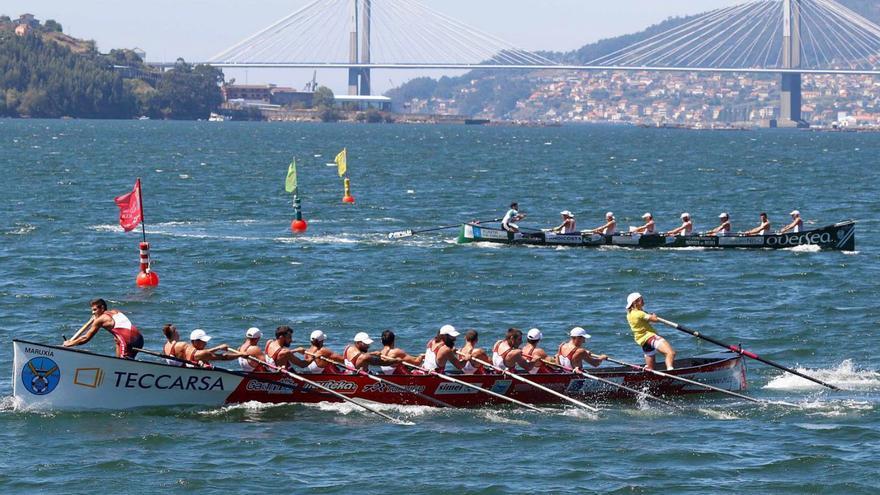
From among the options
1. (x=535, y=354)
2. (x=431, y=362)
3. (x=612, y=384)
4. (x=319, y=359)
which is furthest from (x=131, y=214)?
(x=612, y=384)

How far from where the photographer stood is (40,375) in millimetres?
24734

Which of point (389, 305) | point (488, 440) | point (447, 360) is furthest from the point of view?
point (389, 305)

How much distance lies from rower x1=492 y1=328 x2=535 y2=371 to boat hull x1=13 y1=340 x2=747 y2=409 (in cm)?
37

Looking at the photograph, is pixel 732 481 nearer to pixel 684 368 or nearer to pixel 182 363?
pixel 684 368

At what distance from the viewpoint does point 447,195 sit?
75.3 m

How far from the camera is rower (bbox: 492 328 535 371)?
2639 cm

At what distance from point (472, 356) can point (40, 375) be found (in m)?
7.53

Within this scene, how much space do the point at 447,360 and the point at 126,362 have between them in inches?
223

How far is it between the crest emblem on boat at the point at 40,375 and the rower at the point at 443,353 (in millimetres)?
6458

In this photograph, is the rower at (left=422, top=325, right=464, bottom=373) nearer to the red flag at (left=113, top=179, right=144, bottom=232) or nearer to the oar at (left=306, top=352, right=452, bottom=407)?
the oar at (left=306, top=352, right=452, bottom=407)

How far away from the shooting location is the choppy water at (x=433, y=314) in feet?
73.6

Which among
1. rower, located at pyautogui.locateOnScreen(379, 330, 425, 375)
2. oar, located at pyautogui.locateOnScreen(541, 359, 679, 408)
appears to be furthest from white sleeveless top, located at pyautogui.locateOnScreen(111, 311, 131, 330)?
oar, located at pyautogui.locateOnScreen(541, 359, 679, 408)

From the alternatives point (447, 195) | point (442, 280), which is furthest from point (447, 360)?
point (447, 195)

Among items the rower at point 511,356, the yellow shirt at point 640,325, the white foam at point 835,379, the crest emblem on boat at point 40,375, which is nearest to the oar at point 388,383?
the rower at point 511,356
